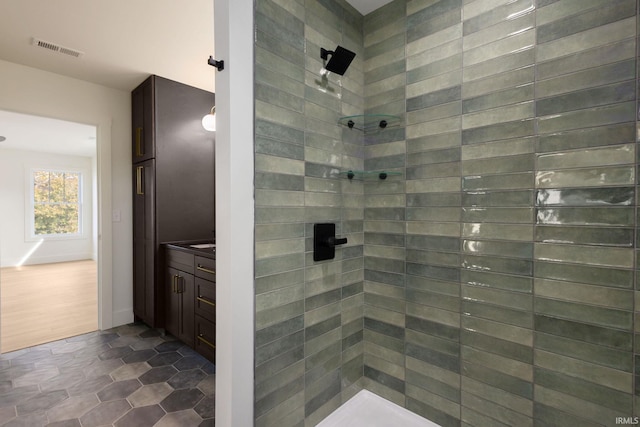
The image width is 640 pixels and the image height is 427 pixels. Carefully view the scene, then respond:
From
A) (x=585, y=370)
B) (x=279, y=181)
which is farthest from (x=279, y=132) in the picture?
(x=585, y=370)

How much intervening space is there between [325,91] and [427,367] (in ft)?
5.20

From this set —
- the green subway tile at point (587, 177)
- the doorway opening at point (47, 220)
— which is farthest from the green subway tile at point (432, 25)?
the doorway opening at point (47, 220)

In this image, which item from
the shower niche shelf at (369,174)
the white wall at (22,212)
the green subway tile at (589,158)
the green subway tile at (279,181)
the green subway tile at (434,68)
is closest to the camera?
the green subway tile at (589,158)

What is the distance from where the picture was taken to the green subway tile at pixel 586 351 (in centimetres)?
108

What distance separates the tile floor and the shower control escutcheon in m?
1.26

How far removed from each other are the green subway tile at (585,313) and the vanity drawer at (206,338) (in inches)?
82.8

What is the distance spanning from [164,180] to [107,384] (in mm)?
1810

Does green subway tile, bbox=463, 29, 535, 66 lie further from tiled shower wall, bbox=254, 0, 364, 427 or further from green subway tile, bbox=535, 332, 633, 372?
green subway tile, bbox=535, 332, 633, 372

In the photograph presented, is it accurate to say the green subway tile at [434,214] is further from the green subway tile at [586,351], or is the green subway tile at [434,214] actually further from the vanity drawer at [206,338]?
the vanity drawer at [206,338]

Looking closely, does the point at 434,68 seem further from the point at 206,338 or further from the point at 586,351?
the point at 206,338

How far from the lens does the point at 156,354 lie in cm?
256

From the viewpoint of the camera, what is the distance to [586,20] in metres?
1.14

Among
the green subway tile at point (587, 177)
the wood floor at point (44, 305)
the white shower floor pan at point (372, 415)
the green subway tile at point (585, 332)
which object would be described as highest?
the green subway tile at point (587, 177)

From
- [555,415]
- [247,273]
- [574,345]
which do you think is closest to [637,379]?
[574,345]
